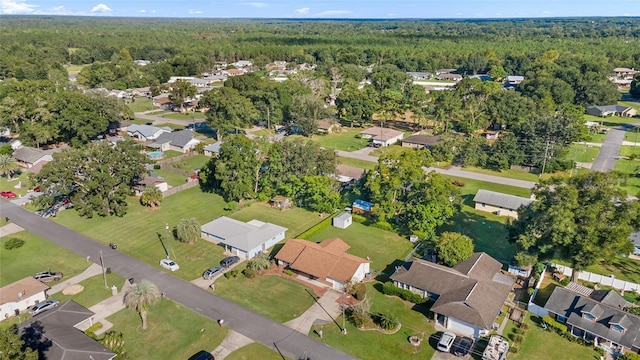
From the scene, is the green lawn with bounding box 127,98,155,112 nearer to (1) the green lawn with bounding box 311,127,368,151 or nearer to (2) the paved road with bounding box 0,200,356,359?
(1) the green lawn with bounding box 311,127,368,151

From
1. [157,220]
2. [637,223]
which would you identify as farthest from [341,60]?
[637,223]

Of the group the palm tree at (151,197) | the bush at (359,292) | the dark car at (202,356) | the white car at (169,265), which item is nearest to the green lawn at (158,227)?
the white car at (169,265)

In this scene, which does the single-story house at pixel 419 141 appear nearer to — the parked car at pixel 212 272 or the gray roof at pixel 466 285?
the gray roof at pixel 466 285

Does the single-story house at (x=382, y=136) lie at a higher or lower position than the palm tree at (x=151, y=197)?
lower

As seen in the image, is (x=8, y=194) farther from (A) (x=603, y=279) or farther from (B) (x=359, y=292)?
(A) (x=603, y=279)

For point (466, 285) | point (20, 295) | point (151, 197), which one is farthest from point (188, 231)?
point (466, 285)

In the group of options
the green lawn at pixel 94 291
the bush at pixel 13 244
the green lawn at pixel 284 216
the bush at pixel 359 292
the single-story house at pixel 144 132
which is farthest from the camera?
the single-story house at pixel 144 132

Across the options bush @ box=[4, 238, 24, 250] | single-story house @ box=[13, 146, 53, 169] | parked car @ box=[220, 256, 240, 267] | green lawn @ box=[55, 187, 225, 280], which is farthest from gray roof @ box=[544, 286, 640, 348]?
single-story house @ box=[13, 146, 53, 169]
